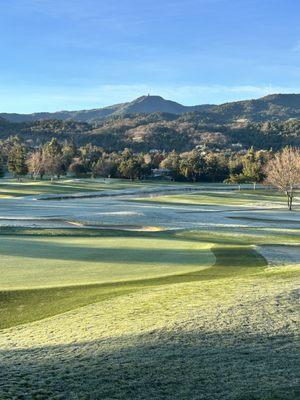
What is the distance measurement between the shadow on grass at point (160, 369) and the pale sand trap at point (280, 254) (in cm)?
1537

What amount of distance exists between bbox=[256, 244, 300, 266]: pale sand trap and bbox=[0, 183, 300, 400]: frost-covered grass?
0.30 meters

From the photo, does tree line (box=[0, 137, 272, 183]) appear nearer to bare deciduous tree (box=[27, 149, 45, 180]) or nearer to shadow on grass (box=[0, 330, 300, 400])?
bare deciduous tree (box=[27, 149, 45, 180])

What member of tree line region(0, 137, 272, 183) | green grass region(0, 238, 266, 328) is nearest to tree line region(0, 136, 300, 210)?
tree line region(0, 137, 272, 183)

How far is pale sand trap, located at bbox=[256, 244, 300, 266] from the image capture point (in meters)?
26.8

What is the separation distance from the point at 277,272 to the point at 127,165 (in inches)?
4667

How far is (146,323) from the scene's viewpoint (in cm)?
1346

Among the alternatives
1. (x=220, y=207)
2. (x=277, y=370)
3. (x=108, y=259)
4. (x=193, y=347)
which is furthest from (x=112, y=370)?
(x=220, y=207)

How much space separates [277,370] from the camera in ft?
30.8

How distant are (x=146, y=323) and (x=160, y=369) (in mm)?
3861

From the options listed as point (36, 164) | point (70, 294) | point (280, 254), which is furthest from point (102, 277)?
point (36, 164)

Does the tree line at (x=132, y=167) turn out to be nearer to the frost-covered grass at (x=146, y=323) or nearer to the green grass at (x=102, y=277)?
the green grass at (x=102, y=277)

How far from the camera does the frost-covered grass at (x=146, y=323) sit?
8.91 metres

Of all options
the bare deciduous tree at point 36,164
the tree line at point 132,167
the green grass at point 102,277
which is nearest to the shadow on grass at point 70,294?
the green grass at point 102,277

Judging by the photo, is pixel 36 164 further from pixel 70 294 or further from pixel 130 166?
pixel 70 294
